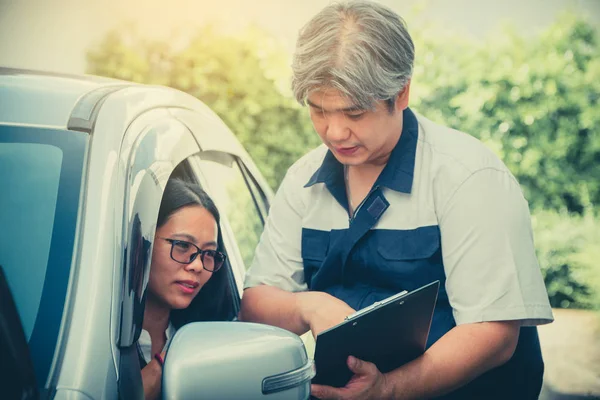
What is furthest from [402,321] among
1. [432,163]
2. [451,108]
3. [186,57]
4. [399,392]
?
[451,108]

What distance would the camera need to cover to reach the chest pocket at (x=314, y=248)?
213 cm

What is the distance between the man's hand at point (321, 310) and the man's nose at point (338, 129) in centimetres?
39

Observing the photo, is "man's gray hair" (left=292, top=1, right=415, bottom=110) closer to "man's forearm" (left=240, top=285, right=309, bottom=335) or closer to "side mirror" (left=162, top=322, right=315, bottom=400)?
"man's forearm" (left=240, top=285, right=309, bottom=335)

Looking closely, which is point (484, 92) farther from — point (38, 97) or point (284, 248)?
point (38, 97)

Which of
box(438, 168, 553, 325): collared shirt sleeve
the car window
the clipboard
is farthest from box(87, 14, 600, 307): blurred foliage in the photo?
the clipboard

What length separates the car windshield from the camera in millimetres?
1402

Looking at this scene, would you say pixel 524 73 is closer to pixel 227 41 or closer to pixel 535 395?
pixel 227 41

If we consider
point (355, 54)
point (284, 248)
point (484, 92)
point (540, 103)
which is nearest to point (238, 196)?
point (284, 248)

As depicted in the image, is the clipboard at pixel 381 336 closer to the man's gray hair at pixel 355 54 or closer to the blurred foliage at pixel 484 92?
the man's gray hair at pixel 355 54

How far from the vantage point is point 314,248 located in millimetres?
2139

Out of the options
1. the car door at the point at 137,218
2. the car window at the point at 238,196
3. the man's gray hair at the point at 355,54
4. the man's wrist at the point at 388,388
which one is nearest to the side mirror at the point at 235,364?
the car door at the point at 137,218

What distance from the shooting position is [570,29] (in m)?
8.02

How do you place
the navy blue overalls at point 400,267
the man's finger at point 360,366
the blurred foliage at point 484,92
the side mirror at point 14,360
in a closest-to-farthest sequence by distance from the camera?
the side mirror at point 14,360, the man's finger at point 360,366, the navy blue overalls at point 400,267, the blurred foliage at point 484,92

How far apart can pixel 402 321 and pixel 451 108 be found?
685cm
